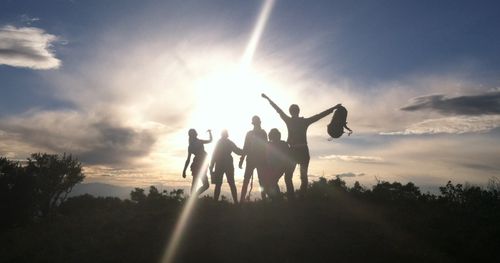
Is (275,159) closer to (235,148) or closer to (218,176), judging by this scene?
(235,148)

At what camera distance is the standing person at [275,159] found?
12672 mm

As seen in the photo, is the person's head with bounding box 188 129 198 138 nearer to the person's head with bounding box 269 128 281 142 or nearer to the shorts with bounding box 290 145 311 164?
the person's head with bounding box 269 128 281 142

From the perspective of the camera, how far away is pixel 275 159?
12.8 m

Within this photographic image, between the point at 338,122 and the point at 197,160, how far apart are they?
15.1 feet

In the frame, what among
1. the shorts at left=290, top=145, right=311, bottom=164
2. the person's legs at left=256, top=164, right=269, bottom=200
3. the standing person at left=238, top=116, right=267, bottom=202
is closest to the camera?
the shorts at left=290, top=145, right=311, bottom=164

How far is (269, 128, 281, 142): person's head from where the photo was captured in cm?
1291

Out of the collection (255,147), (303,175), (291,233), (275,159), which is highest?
(255,147)

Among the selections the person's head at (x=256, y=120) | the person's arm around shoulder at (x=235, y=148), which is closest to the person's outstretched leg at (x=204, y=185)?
the person's arm around shoulder at (x=235, y=148)

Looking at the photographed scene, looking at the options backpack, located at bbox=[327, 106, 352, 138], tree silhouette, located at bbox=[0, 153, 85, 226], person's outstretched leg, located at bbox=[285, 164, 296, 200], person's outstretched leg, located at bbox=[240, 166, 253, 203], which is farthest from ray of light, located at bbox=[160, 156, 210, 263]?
tree silhouette, located at bbox=[0, 153, 85, 226]

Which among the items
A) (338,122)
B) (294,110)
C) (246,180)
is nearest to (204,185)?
(246,180)

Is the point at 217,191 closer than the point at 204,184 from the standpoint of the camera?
No

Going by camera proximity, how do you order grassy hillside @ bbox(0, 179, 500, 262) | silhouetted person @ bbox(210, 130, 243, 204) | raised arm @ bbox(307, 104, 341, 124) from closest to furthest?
grassy hillside @ bbox(0, 179, 500, 262)
raised arm @ bbox(307, 104, 341, 124)
silhouetted person @ bbox(210, 130, 243, 204)

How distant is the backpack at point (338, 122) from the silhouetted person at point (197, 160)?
4137 mm

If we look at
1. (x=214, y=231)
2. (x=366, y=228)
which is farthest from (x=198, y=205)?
(x=366, y=228)
